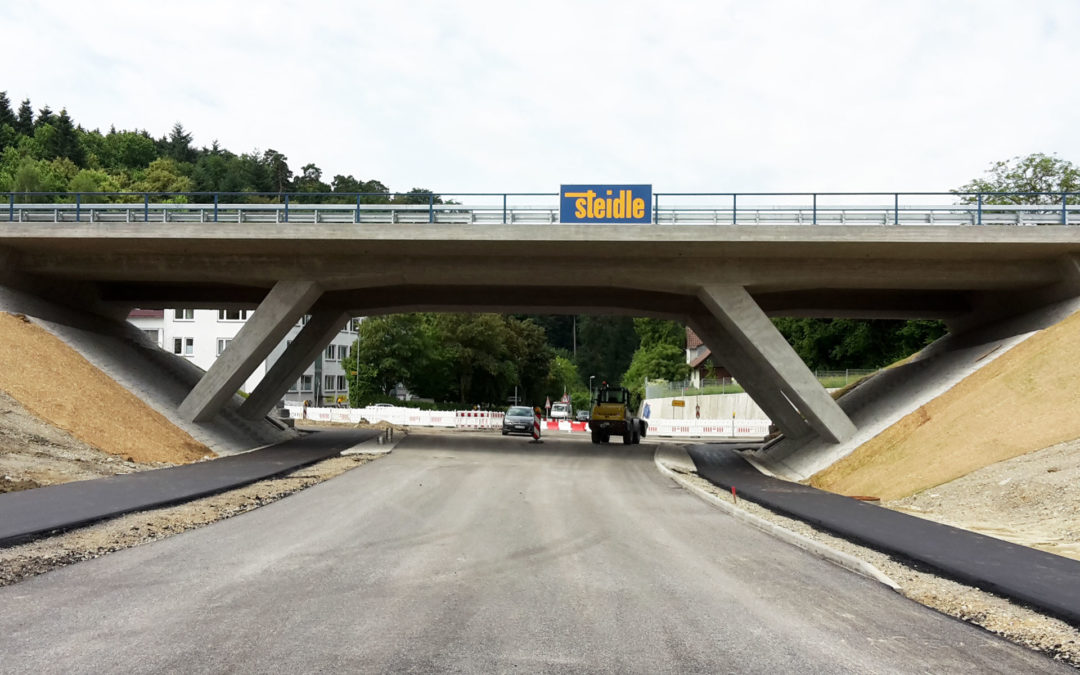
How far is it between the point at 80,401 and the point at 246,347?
213 inches

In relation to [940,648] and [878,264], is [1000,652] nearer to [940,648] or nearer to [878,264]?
[940,648]

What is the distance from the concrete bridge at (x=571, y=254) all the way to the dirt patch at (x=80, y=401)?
2430 millimetres

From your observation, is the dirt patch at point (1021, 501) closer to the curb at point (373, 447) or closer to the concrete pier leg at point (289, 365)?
the curb at point (373, 447)

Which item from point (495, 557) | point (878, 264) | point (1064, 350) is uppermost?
point (878, 264)

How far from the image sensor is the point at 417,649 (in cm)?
656

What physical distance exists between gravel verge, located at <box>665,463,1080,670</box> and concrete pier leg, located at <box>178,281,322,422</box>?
2115 centimetres

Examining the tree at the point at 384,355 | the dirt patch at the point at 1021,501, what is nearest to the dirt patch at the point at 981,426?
the dirt patch at the point at 1021,501

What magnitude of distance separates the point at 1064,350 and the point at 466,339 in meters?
63.8

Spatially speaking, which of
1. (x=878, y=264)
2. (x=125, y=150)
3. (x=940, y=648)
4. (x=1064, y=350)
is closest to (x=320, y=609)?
(x=940, y=648)

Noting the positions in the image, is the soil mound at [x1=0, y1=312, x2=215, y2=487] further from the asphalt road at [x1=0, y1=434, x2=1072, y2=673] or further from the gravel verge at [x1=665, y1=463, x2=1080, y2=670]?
the gravel verge at [x1=665, y1=463, x2=1080, y2=670]

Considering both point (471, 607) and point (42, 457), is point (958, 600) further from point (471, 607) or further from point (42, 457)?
point (42, 457)

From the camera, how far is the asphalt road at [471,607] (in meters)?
6.42

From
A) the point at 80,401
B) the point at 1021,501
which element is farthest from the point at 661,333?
the point at 1021,501

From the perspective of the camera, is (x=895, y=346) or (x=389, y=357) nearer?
(x=895, y=346)
